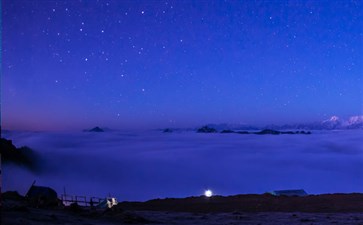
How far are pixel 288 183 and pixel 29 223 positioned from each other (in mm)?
191529

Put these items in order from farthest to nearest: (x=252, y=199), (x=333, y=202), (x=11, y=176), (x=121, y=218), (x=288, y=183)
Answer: (x=288, y=183) → (x=11, y=176) → (x=252, y=199) → (x=333, y=202) → (x=121, y=218)

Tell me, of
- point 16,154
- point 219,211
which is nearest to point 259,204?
point 219,211

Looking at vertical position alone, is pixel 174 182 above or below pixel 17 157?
below

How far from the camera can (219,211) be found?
36.2 meters

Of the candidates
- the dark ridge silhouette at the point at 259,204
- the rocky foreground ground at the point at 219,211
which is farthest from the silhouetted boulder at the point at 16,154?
the rocky foreground ground at the point at 219,211

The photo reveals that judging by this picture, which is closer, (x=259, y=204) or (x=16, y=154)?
(x=259, y=204)

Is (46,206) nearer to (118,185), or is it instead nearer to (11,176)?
(11,176)

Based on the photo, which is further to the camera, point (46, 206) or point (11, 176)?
point (11, 176)

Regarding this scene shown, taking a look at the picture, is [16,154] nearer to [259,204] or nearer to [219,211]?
[259,204]

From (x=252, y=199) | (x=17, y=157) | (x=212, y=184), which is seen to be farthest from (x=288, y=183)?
(x=252, y=199)

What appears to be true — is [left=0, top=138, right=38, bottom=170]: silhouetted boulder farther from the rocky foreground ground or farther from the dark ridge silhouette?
the rocky foreground ground

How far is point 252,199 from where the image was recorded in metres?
43.4

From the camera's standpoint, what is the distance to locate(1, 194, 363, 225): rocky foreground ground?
70.1 feet

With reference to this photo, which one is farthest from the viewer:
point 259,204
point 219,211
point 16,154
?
point 16,154
